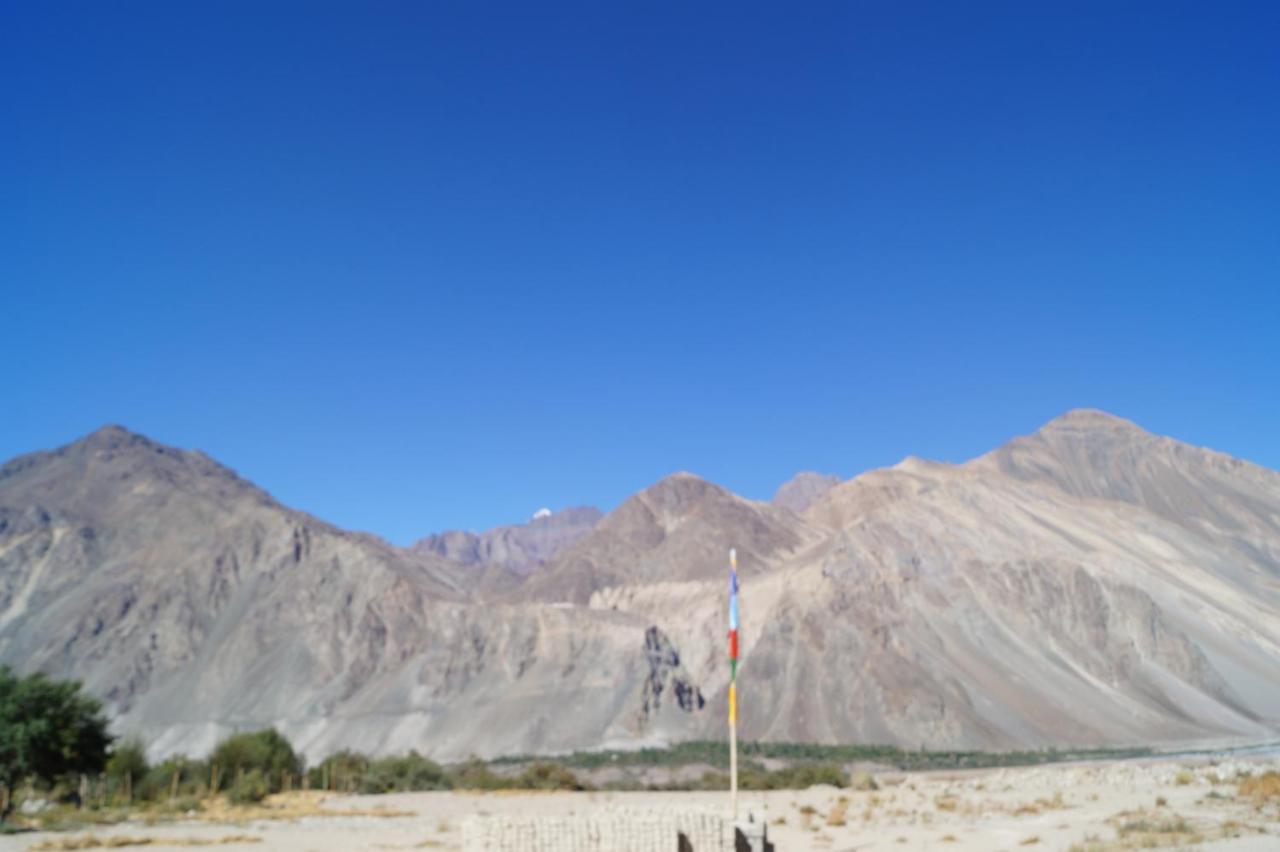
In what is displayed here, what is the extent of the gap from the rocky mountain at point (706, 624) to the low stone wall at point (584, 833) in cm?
7579

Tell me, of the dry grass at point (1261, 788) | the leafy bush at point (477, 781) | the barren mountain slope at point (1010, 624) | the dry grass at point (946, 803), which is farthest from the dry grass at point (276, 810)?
the barren mountain slope at point (1010, 624)

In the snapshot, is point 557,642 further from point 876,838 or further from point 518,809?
point 876,838

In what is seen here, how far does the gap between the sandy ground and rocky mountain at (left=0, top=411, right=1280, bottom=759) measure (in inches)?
1903

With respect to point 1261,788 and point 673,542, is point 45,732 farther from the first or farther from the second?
point 673,542

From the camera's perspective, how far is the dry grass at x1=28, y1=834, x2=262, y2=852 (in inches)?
944

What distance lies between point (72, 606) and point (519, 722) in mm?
57213

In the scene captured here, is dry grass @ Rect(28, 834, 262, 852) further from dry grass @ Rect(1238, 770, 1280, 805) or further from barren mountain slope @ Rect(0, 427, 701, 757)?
barren mountain slope @ Rect(0, 427, 701, 757)

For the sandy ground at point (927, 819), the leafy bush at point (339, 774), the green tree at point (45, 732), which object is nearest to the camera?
the sandy ground at point (927, 819)

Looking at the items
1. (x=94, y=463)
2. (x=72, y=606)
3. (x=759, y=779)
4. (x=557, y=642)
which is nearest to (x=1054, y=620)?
(x=557, y=642)

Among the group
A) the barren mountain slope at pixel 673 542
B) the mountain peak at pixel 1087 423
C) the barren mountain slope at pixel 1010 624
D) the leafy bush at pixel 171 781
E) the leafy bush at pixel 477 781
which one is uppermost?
the mountain peak at pixel 1087 423

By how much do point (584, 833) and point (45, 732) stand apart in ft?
89.1

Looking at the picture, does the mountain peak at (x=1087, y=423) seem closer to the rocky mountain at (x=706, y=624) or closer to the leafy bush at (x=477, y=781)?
the rocky mountain at (x=706, y=624)

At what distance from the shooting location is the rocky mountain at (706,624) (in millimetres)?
92125

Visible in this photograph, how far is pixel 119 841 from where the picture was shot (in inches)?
996
